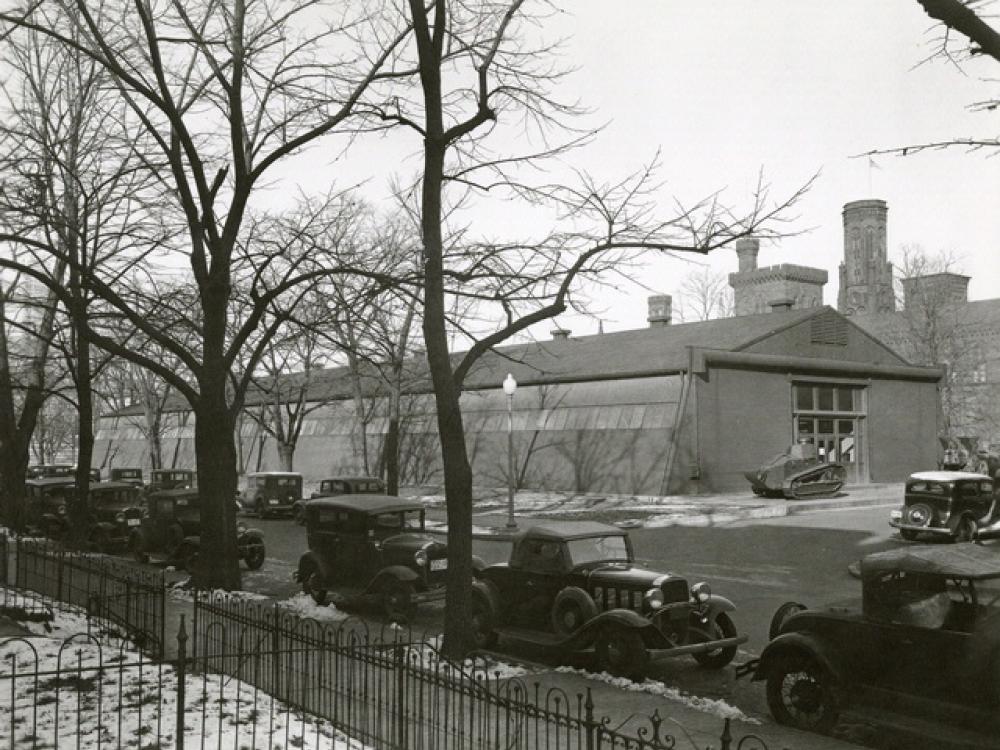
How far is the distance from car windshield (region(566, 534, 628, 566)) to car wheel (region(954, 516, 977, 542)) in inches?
523

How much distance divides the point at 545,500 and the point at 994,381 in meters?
40.0

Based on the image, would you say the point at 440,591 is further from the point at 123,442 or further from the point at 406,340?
the point at 123,442

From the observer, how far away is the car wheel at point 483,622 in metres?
11.7

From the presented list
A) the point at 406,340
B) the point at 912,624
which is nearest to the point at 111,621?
the point at 912,624

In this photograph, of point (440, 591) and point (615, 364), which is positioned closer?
point (440, 591)

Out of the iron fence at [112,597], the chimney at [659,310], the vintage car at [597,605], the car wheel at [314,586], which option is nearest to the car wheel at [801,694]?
the vintage car at [597,605]

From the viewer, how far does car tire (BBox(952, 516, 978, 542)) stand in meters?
21.3

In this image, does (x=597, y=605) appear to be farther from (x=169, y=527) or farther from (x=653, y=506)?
(x=653, y=506)

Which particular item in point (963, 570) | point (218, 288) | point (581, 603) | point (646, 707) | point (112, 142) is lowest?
point (646, 707)

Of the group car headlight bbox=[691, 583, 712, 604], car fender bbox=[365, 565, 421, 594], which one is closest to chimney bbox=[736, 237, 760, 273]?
car fender bbox=[365, 565, 421, 594]

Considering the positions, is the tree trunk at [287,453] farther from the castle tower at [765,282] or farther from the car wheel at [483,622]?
the castle tower at [765,282]

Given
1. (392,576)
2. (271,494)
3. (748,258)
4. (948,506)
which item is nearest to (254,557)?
(392,576)

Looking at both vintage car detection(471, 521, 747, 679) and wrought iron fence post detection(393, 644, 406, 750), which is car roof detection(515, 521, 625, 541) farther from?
wrought iron fence post detection(393, 644, 406, 750)

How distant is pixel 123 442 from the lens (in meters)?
64.6
